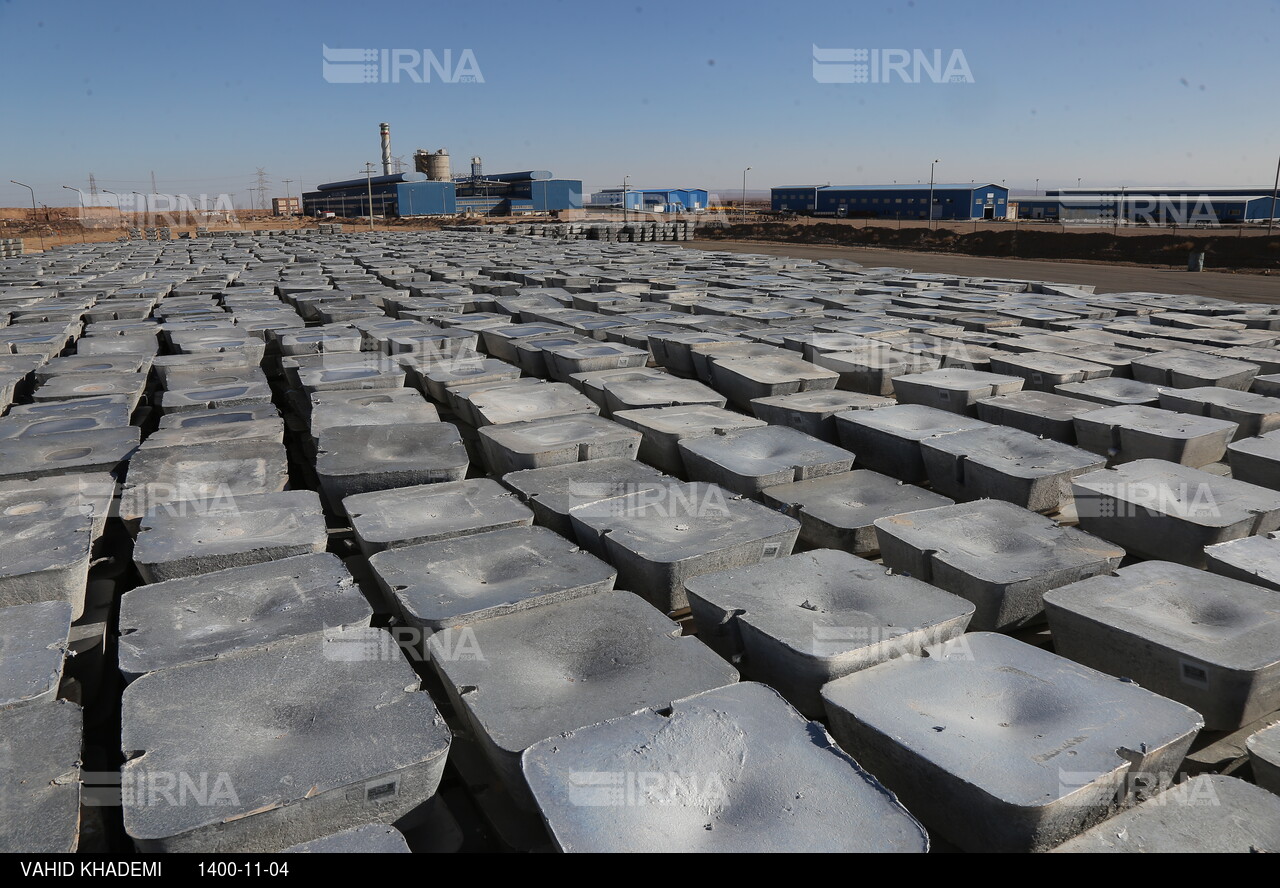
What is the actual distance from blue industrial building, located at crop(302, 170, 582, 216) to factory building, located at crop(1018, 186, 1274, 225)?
41552 mm

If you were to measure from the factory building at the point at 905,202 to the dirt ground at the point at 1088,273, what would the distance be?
32.5 m

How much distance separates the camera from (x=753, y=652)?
3557 mm

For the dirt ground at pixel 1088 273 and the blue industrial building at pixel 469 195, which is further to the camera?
the blue industrial building at pixel 469 195

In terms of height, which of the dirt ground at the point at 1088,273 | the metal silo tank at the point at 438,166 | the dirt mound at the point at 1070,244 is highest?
the metal silo tank at the point at 438,166

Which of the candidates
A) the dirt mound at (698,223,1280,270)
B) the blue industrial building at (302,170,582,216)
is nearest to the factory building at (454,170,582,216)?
the blue industrial building at (302,170,582,216)

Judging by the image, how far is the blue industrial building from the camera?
7050 cm

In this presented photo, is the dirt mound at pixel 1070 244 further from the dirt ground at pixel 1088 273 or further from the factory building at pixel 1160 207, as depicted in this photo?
the factory building at pixel 1160 207

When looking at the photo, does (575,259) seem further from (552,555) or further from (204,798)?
(204,798)

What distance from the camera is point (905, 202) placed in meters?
68.1

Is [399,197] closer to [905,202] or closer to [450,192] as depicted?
[450,192]

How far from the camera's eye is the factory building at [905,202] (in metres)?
65.4

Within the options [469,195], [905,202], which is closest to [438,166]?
[469,195]

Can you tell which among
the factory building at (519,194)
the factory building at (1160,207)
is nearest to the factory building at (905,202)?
the factory building at (1160,207)

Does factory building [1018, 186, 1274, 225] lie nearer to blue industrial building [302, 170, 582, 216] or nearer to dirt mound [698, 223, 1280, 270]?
dirt mound [698, 223, 1280, 270]
